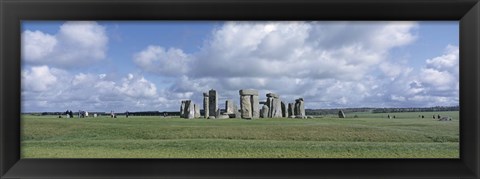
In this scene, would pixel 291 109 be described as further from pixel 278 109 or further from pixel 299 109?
pixel 299 109

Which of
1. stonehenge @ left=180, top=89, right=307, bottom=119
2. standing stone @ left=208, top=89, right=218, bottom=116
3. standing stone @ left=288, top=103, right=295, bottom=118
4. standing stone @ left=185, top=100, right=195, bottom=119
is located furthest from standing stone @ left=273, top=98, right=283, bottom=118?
standing stone @ left=185, top=100, right=195, bottom=119

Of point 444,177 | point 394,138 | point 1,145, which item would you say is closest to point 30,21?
point 1,145

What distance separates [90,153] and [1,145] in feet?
3.18

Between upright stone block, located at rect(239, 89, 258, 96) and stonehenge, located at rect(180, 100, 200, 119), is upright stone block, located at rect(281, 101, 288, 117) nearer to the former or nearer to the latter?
upright stone block, located at rect(239, 89, 258, 96)

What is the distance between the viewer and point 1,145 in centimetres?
183

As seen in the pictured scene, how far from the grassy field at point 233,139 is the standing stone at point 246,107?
107 inches

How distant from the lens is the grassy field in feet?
9.32

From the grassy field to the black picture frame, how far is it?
5.3 inches

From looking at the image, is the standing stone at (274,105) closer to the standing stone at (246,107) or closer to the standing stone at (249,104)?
the standing stone at (249,104)

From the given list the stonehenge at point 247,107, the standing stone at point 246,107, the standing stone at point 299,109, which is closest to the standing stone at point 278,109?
the stonehenge at point 247,107

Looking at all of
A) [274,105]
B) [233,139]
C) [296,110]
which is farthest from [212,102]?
[233,139]
